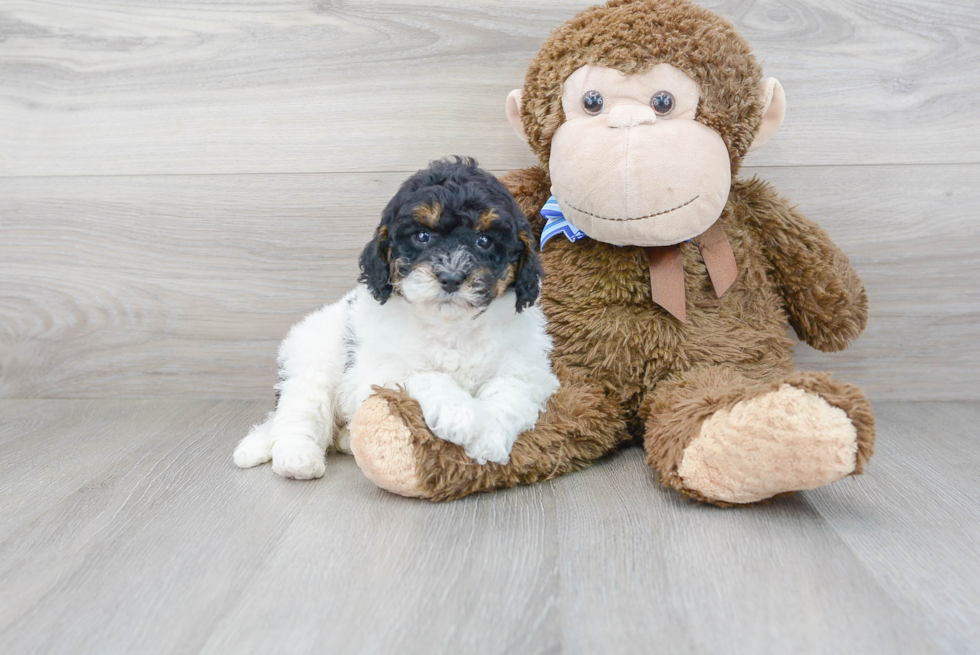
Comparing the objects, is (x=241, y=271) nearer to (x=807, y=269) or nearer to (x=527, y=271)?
(x=527, y=271)

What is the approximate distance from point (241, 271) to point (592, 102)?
3.85 feet

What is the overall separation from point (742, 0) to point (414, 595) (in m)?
1.73

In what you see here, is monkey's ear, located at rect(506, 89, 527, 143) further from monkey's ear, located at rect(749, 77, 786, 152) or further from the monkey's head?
monkey's ear, located at rect(749, 77, 786, 152)

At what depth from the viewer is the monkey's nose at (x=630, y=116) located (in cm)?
151

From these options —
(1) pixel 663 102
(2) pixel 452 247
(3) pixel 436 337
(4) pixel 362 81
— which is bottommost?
(3) pixel 436 337

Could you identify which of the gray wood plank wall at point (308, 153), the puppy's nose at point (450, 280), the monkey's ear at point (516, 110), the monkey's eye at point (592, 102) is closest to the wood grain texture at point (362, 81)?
the gray wood plank wall at point (308, 153)

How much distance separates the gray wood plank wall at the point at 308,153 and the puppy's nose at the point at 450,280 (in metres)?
0.84

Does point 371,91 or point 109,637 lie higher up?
point 371,91

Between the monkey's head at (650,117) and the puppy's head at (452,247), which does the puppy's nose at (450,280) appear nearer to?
the puppy's head at (452,247)

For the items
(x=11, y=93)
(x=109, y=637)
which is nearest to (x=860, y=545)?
(x=109, y=637)

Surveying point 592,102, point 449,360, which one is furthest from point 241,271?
point 592,102

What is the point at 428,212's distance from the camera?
1368 millimetres

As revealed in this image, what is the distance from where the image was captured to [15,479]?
1.61 m

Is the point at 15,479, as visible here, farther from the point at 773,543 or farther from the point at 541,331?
the point at 773,543
